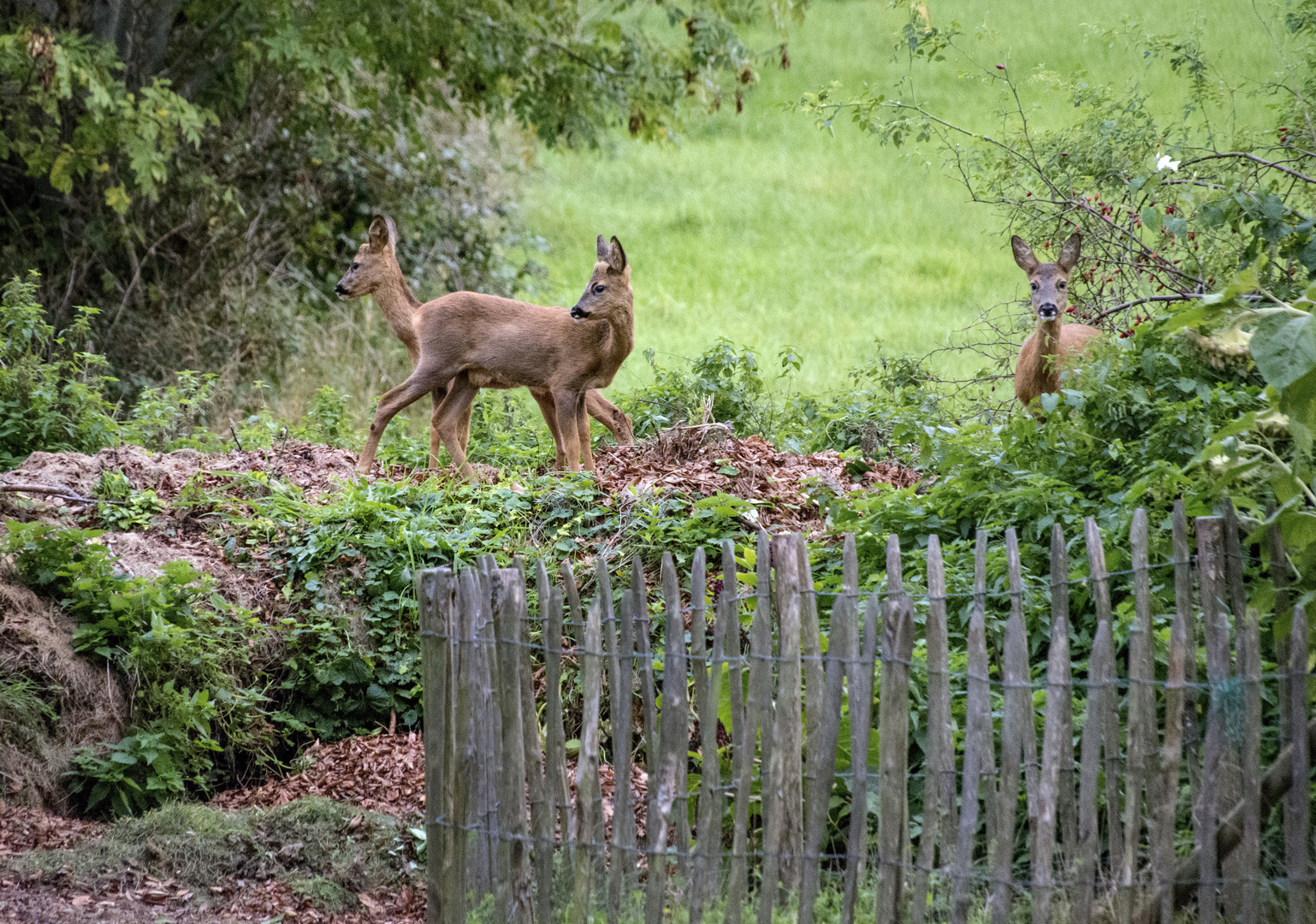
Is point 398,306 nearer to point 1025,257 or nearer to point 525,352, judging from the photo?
point 525,352

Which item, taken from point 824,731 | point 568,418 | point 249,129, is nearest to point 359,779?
point 824,731

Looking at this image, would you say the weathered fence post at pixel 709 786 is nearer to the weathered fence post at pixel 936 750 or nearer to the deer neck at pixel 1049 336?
the weathered fence post at pixel 936 750

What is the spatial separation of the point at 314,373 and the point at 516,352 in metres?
5.86

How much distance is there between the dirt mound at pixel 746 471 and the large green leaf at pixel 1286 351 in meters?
3.35

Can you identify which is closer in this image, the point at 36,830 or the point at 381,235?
the point at 36,830

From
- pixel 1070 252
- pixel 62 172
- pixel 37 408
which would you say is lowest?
pixel 37 408

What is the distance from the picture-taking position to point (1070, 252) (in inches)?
302

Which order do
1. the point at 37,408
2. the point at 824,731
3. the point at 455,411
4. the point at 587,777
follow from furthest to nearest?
the point at 455,411, the point at 37,408, the point at 587,777, the point at 824,731

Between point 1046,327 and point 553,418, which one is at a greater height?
point 1046,327

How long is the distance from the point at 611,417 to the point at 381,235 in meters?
2.13

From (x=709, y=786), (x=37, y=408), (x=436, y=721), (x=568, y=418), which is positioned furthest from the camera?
(x=37, y=408)

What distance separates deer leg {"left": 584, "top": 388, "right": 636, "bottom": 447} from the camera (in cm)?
837

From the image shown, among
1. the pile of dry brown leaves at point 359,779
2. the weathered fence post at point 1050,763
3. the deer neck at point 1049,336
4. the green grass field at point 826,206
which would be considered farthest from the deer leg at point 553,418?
the weathered fence post at point 1050,763

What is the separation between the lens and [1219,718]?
3.12 m
